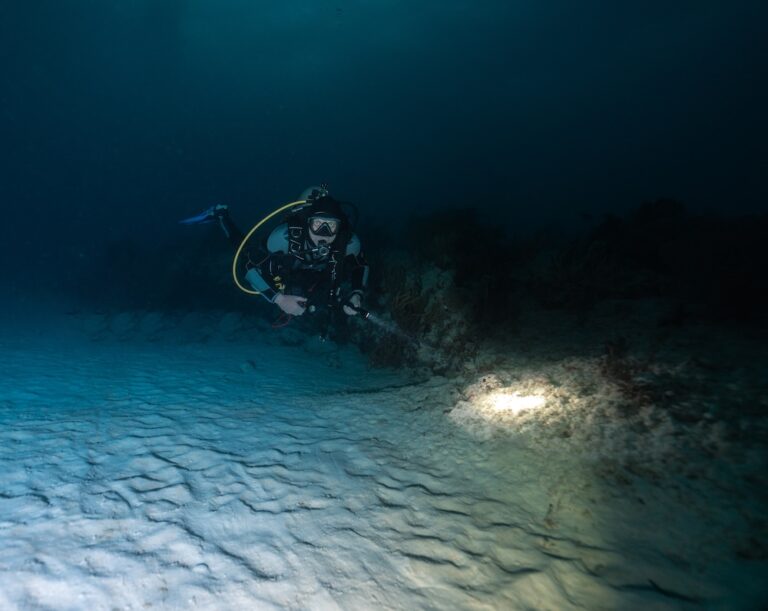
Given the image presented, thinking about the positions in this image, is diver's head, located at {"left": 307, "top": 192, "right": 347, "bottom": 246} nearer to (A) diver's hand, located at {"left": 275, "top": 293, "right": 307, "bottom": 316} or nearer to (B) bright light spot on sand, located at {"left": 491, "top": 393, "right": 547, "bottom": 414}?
(A) diver's hand, located at {"left": 275, "top": 293, "right": 307, "bottom": 316}

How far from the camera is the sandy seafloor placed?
2234 millimetres

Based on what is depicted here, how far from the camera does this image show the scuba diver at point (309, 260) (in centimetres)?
595

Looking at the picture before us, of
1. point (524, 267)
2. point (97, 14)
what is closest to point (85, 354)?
point (524, 267)

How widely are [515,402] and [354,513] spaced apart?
9.08 feet

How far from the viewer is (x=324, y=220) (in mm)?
5902

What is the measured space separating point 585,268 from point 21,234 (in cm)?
6656

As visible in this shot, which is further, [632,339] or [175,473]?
[632,339]

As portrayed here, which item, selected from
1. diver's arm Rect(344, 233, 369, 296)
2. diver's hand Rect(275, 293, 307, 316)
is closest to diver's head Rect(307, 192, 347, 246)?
diver's arm Rect(344, 233, 369, 296)

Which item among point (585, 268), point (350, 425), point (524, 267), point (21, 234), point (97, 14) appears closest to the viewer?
point (350, 425)

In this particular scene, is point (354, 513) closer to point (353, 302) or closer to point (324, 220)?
point (353, 302)

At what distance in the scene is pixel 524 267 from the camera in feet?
27.8

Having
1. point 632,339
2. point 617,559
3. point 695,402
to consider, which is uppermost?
point 632,339

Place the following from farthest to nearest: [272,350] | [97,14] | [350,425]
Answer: [97,14], [272,350], [350,425]

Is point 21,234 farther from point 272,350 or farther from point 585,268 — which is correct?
point 585,268
